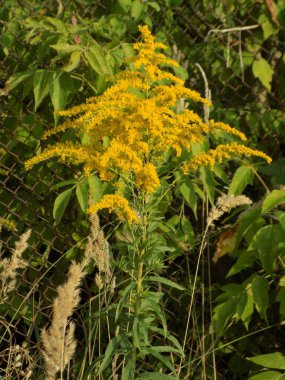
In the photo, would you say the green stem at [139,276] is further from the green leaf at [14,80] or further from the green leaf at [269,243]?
the green leaf at [14,80]

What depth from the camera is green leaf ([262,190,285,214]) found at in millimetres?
3697

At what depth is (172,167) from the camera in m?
4.02

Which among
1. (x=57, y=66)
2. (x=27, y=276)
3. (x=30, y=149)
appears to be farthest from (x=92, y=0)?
(x=27, y=276)

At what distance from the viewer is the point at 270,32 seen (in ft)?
15.8

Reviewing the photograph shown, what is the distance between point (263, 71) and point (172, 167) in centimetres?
114

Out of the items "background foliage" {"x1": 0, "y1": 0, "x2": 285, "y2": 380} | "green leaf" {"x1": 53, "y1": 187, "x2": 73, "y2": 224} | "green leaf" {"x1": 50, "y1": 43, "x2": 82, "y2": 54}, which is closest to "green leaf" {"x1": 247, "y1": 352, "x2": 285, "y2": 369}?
"background foliage" {"x1": 0, "y1": 0, "x2": 285, "y2": 380}

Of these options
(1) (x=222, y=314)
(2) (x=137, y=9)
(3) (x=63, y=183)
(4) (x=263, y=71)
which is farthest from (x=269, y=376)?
(2) (x=137, y=9)

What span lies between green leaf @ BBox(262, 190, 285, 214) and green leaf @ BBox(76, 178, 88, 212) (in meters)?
0.88

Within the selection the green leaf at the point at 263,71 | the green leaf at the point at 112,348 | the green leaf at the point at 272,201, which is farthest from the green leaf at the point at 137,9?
the green leaf at the point at 112,348

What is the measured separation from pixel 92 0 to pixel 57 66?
0.50 metres

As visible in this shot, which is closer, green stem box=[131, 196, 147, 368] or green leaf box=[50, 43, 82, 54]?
green stem box=[131, 196, 147, 368]

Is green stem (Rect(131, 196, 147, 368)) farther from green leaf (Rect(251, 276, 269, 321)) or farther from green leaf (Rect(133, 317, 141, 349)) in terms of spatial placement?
green leaf (Rect(251, 276, 269, 321))

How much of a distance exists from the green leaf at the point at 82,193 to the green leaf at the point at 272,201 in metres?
0.88

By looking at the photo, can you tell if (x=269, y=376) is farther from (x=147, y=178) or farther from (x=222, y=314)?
(x=147, y=178)
